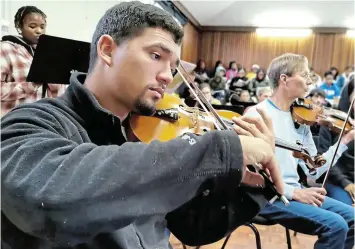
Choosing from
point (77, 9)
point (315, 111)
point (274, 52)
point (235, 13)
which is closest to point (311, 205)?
point (315, 111)

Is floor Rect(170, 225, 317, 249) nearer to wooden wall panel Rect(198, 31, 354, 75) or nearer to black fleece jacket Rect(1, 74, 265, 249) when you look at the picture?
black fleece jacket Rect(1, 74, 265, 249)

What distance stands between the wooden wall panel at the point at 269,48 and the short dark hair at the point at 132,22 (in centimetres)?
768

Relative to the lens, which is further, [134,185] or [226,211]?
[226,211]

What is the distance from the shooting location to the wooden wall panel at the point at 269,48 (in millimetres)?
8070

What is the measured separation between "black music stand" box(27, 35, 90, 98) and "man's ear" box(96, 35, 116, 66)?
0.67m

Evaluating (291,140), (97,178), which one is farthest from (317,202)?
(97,178)

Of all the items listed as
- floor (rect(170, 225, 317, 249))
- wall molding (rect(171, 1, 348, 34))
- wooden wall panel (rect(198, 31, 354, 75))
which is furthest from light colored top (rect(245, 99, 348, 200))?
wooden wall panel (rect(198, 31, 354, 75))

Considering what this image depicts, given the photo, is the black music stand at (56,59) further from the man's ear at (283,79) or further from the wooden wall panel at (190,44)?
the wooden wall panel at (190,44)

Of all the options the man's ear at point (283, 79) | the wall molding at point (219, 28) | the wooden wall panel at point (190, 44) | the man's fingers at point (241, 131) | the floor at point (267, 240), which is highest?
the wall molding at point (219, 28)

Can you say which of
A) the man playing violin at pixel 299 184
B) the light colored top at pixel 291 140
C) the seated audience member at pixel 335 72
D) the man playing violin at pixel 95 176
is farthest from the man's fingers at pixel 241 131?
the seated audience member at pixel 335 72

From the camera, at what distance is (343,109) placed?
2150 mm

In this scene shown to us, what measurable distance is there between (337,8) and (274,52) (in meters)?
2.06

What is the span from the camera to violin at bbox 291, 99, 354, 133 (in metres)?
1.61

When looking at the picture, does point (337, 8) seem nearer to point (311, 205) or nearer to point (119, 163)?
point (311, 205)
